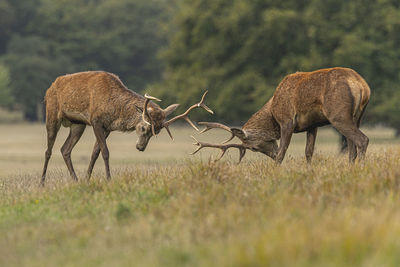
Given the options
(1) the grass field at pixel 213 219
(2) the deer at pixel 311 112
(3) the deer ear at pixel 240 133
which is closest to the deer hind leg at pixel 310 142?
(2) the deer at pixel 311 112

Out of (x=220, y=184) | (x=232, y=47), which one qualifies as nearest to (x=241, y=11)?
(x=232, y=47)

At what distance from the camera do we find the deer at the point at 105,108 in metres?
10.2

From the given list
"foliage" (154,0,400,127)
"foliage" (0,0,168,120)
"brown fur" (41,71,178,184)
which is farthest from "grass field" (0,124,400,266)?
"foliage" (0,0,168,120)

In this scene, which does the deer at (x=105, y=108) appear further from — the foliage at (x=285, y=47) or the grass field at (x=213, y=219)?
the foliage at (x=285, y=47)

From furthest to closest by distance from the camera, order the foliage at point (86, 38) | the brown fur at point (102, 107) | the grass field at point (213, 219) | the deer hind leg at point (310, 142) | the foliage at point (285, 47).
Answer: the foliage at point (86, 38), the foliage at point (285, 47), the deer hind leg at point (310, 142), the brown fur at point (102, 107), the grass field at point (213, 219)

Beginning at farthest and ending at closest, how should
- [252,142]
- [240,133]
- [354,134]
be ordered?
1. [252,142]
2. [240,133]
3. [354,134]

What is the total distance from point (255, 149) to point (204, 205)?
182 inches

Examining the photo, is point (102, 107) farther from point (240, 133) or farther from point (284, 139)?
point (284, 139)

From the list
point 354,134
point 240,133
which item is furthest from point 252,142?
point 354,134

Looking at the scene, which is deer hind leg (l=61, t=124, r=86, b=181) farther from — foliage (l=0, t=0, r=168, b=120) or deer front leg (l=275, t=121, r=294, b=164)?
foliage (l=0, t=0, r=168, b=120)

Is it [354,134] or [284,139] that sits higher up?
[354,134]

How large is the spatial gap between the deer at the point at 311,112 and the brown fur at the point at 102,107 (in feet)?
3.86

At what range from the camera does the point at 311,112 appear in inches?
392

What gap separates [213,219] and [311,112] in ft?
14.6
